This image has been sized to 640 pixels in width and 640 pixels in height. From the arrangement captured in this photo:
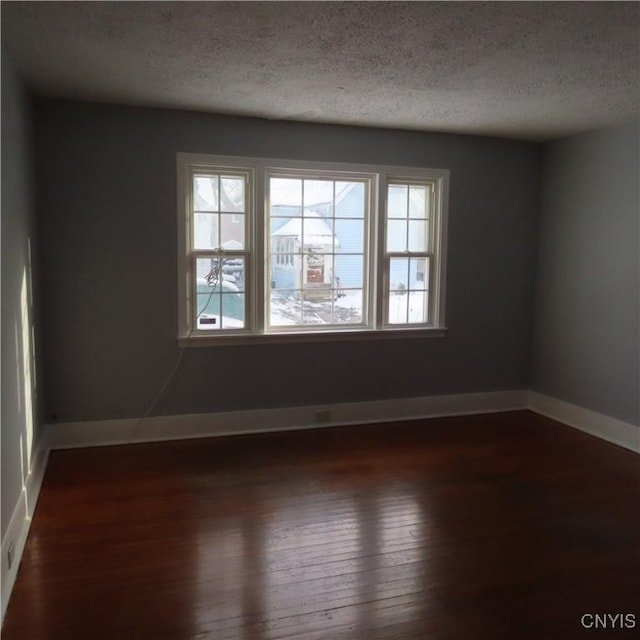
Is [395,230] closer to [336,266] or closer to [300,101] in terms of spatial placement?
[336,266]

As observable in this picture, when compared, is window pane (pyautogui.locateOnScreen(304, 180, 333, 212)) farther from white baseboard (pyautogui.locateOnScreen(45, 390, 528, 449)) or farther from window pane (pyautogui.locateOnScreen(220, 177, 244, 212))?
white baseboard (pyautogui.locateOnScreen(45, 390, 528, 449))

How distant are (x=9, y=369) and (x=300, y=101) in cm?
243

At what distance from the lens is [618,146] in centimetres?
441

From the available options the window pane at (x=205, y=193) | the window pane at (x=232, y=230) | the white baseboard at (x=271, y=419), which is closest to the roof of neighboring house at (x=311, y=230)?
the window pane at (x=232, y=230)

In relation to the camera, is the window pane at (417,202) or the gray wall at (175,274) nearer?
the gray wall at (175,274)

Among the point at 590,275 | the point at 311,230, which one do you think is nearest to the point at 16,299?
the point at 311,230

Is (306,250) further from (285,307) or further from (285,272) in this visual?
(285,307)

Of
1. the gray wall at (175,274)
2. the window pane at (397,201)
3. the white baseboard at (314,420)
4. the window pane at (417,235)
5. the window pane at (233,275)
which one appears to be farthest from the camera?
the window pane at (417,235)

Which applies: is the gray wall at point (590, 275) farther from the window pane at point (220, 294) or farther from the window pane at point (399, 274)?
the window pane at point (220, 294)

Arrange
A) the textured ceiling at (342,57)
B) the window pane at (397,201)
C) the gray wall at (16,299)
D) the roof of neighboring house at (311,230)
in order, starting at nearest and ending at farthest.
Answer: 1. the textured ceiling at (342,57)
2. the gray wall at (16,299)
3. the roof of neighboring house at (311,230)
4. the window pane at (397,201)

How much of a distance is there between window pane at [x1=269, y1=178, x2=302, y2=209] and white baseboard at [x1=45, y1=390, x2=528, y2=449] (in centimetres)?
164

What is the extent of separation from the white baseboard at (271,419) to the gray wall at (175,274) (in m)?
0.07

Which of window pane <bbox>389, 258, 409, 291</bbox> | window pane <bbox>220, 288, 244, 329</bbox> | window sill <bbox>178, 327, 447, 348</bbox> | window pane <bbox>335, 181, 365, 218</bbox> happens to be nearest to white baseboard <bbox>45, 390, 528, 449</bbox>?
window sill <bbox>178, 327, 447, 348</bbox>

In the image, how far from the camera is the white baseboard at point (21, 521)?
2367mm
